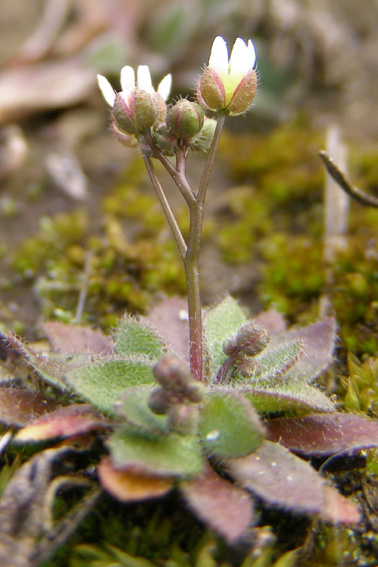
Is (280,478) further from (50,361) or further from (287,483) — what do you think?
(50,361)

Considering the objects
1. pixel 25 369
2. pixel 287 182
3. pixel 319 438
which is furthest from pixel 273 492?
pixel 287 182

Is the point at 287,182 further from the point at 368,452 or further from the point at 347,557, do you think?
the point at 347,557

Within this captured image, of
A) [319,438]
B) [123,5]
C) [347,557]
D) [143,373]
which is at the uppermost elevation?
[123,5]

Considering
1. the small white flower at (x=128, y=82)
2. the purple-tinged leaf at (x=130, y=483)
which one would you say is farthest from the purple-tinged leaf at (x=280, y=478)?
the small white flower at (x=128, y=82)

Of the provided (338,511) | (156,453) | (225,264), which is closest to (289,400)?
(338,511)

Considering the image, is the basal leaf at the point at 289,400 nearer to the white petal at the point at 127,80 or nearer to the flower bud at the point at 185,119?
the flower bud at the point at 185,119

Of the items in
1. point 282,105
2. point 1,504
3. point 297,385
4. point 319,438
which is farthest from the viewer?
point 282,105
